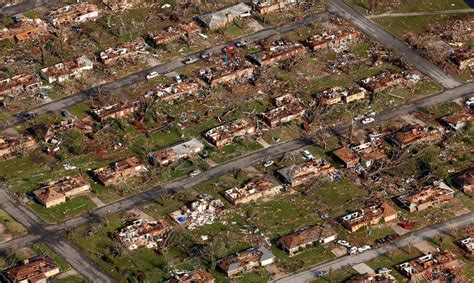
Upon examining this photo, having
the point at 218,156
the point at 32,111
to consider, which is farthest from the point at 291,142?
→ the point at 32,111

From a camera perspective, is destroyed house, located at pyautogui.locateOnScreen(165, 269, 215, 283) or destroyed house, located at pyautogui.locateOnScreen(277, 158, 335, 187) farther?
destroyed house, located at pyautogui.locateOnScreen(277, 158, 335, 187)

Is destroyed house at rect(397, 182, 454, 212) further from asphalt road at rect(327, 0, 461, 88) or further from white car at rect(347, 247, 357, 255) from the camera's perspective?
asphalt road at rect(327, 0, 461, 88)

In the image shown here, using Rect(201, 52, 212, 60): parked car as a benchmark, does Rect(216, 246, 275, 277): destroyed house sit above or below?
below

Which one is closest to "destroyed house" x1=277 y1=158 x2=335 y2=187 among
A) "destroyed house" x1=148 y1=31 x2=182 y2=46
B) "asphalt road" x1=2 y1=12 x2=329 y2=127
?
"asphalt road" x1=2 y1=12 x2=329 y2=127

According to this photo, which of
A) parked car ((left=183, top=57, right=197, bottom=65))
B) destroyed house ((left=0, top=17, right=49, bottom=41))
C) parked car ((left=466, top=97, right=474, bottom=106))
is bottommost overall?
parked car ((left=466, top=97, right=474, bottom=106))

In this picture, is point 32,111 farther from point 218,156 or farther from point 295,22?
point 295,22

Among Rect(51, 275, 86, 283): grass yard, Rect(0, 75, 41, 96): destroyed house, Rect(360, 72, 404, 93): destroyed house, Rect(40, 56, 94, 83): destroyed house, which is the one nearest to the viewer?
Rect(51, 275, 86, 283): grass yard
